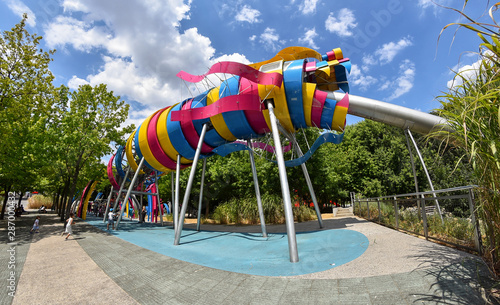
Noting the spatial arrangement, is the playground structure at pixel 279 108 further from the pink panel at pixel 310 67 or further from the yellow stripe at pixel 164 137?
the yellow stripe at pixel 164 137

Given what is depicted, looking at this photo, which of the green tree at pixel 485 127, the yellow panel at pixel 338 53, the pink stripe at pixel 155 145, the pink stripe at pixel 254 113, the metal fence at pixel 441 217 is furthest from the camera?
the pink stripe at pixel 155 145

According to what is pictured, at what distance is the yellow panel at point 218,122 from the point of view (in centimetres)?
882

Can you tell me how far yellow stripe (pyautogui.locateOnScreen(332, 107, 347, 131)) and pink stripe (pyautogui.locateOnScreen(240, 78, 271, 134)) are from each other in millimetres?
2406

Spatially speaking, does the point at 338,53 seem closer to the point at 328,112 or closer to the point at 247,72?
the point at 328,112

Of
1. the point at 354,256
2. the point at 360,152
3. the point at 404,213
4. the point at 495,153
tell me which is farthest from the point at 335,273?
the point at 360,152

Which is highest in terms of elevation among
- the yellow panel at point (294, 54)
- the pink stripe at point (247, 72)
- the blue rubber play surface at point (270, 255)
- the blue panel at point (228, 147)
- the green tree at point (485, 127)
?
the yellow panel at point (294, 54)

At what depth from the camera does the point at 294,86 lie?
7438mm

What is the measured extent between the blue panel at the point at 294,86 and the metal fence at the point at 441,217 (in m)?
4.16

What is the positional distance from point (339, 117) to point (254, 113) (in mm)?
2896

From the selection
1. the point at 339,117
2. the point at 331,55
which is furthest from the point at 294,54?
the point at 339,117

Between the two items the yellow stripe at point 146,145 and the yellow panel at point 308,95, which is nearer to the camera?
the yellow panel at point 308,95

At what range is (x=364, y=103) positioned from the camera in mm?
8242

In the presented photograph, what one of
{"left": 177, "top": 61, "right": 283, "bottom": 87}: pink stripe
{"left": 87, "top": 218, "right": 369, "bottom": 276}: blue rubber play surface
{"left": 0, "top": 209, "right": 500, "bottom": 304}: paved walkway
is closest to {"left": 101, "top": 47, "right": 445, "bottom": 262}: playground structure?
{"left": 177, "top": 61, "right": 283, "bottom": 87}: pink stripe

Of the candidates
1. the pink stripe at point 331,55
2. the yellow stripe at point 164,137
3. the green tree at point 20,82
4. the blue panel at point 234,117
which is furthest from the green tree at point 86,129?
the pink stripe at point 331,55
